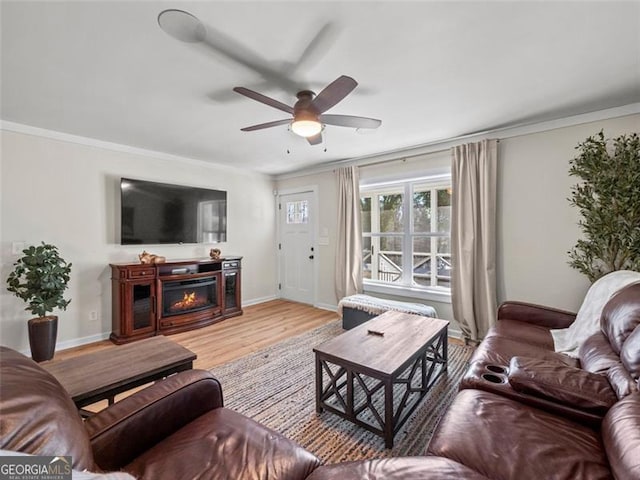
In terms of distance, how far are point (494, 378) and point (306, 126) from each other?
200cm

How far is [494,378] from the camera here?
1.54 metres

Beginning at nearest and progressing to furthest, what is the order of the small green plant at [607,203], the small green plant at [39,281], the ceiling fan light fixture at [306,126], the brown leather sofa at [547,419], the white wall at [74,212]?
the brown leather sofa at [547,419] → the ceiling fan light fixture at [306,126] → the small green plant at [607,203] → the small green plant at [39,281] → the white wall at [74,212]

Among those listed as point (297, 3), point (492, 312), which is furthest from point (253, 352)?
point (297, 3)

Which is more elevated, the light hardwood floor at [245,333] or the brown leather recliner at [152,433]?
the brown leather recliner at [152,433]

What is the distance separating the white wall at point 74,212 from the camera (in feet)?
9.41

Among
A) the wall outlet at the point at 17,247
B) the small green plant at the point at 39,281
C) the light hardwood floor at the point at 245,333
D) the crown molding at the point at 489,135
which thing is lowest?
the light hardwood floor at the point at 245,333

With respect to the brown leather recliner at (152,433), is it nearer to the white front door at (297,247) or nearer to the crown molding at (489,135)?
the crown molding at (489,135)

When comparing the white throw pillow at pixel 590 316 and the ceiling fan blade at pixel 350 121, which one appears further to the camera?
the ceiling fan blade at pixel 350 121

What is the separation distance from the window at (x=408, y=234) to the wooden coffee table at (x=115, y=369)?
10.0 ft

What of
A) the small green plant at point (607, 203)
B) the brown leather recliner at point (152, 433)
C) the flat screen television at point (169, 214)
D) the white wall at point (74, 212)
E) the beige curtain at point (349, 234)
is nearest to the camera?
the brown leather recliner at point (152, 433)

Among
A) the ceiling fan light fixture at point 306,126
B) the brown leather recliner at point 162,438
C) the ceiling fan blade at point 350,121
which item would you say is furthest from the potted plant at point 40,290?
the ceiling fan blade at point 350,121

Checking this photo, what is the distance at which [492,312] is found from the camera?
308 centimetres

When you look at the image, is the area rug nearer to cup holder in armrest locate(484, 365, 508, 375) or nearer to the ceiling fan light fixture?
cup holder in armrest locate(484, 365, 508, 375)

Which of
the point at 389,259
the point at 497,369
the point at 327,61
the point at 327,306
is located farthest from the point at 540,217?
the point at 327,306
